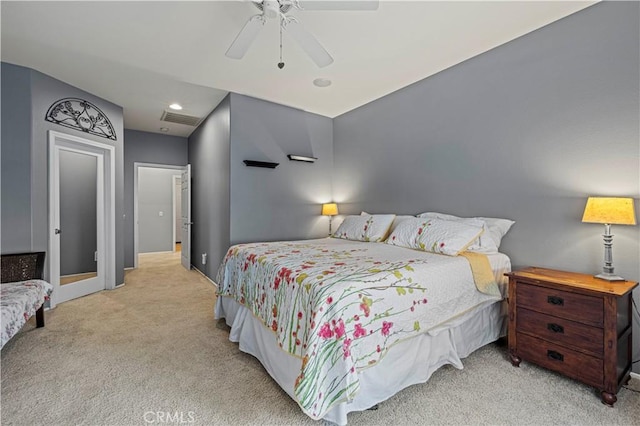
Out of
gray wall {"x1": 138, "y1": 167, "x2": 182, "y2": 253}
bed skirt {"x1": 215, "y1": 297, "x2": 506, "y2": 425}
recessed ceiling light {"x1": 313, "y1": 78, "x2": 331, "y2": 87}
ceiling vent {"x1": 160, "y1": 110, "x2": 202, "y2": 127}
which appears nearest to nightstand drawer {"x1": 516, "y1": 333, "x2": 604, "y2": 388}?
bed skirt {"x1": 215, "y1": 297, "x2": 506, "y2": 425}

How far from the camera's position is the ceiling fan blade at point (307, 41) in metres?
1.84

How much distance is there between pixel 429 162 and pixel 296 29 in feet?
6.94

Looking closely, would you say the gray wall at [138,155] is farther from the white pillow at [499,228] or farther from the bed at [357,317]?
the white pillow at [499,228]

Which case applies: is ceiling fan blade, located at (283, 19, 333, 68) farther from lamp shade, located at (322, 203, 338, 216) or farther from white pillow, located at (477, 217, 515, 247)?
lamp shade, located at (322, 203, 338, 216)

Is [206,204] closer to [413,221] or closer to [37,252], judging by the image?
[37,252]

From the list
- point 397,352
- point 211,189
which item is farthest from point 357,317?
point 211,189

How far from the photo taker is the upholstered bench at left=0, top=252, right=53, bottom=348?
205 centimetres

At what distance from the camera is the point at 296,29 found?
1.85m

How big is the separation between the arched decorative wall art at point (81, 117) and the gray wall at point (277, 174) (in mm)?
1849

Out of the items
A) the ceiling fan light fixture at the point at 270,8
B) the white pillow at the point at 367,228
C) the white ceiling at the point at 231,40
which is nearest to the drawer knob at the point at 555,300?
the white pillow at the point at 367,228

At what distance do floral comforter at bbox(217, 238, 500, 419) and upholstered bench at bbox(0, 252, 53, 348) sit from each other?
1.56 meters

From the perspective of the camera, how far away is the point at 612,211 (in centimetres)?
187

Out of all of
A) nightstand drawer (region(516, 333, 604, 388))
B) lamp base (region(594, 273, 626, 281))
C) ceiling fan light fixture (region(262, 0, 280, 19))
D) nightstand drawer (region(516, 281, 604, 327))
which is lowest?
nightstand drawer (region(516, 333, 604, 388))

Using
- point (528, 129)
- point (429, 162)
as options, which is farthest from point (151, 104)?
point (528, 129)
